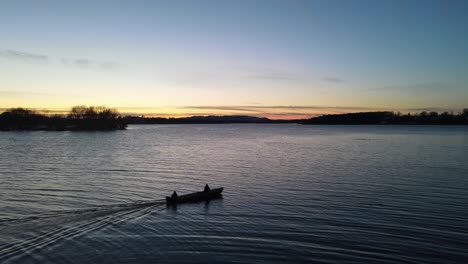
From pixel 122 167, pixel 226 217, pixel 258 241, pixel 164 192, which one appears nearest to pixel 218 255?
pixel 258 241

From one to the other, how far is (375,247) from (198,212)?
1167 cm

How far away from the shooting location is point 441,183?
3569cm

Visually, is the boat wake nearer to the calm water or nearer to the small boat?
the calm water

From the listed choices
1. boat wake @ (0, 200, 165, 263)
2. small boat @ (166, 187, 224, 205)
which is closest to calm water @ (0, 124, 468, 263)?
boat wake @ (0, 200, 165, 263)

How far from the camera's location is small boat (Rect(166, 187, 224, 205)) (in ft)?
87.0

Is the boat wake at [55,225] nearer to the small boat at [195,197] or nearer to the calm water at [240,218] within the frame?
the calm water at [240,218]

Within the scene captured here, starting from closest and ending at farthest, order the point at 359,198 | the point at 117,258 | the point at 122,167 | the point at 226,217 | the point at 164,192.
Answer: the point at 117,258
the point at 226,217
the point at 359,198
the point at 164,192
the point at 122,167

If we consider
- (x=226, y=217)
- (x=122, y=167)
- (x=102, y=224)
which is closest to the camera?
(x=102, y=224)

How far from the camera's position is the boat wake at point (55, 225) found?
1715 cm

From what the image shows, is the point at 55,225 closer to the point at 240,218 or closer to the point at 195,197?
the point at 195,197

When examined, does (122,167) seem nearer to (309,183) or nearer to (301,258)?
(309,183)

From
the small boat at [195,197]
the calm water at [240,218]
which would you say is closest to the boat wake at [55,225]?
the calm water at [240,218]

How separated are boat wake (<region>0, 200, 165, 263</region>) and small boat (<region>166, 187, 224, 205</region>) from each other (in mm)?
865

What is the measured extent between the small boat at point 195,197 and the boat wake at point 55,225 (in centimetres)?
86
